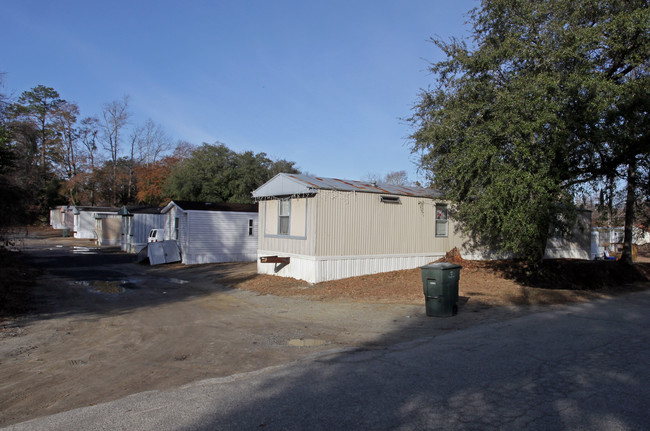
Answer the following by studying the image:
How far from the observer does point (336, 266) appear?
14.7 meters

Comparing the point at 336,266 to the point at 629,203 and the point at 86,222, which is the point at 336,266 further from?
the point at 86,222

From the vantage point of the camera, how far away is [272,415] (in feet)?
13.7

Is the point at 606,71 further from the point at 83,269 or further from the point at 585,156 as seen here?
the point at 83,269

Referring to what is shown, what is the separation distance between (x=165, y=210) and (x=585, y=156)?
20.0 meters

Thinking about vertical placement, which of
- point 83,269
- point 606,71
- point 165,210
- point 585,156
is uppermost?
point 606,71

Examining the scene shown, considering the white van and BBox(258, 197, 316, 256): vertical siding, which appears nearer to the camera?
BBox(258, 197, 316, 256): vertical siding

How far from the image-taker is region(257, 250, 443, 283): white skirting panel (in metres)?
14.4

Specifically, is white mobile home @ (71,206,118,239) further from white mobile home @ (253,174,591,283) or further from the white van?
white mobile home @ (253,174,591,283)

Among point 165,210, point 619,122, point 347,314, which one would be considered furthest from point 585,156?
point 165,210

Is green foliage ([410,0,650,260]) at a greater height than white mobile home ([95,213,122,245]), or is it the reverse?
green foliage ([410,0,650,260])

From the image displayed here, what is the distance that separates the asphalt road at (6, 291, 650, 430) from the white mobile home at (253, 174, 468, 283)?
7706 millimetres

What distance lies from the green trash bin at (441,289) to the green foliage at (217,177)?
2498 cm

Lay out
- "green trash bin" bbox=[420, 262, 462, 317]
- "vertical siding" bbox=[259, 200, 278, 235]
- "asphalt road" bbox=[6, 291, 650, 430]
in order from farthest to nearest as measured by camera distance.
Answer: "vertical siding" bbox=[259, 200, 278, 235]
"green trash bin" bbox=[420, 262, 462, 317]
"asphalt road" bbox=[6, 291, 650, 430]

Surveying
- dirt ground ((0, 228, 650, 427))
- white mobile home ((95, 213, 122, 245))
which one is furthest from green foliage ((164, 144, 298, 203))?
dirt ground ((0, 228, 650, 427))
